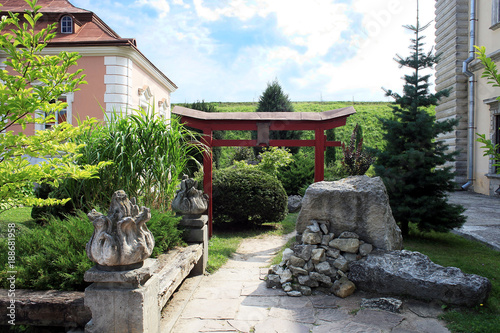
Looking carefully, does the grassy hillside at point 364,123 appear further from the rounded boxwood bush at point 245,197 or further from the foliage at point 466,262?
the foliage at point 466,262

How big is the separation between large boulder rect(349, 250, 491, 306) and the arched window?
11.2 m

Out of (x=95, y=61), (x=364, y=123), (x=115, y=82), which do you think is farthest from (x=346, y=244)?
(x=364, y=123)

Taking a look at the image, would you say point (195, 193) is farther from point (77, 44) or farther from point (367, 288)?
point (77, 44)

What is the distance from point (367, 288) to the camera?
3875 mm

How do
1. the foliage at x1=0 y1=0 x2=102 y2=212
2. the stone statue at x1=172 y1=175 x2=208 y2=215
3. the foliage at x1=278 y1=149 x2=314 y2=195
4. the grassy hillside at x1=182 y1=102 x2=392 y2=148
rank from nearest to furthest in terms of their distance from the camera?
the foliage at x1=0 y1=0 x2=102 y2=212 → the stone statue at x1=172 y1=175 x2=208 y2=215 → the foliage at x1=278 y1=149 x2=314 y2=195 → the grassy hillside at x1=182 y1=102 x2=392 y2=148

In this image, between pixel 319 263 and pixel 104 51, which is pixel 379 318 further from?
pixel 104 51

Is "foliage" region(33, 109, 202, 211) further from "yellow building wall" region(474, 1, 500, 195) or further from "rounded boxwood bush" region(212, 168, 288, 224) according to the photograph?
"yellow building wall" region(474, 1, 500, 195)

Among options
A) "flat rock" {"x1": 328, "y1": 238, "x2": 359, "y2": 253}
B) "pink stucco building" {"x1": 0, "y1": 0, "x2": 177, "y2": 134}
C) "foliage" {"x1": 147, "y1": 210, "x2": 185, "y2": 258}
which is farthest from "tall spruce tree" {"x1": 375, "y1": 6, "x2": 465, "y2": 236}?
"pink stucco building" {"x1": 0, "y1": 0, "x2": 177, "y2": 134}

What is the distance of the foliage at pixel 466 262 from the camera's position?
122 inches

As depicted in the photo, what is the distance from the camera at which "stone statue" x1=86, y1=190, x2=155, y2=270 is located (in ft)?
8.05

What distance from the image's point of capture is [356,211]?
4.32 metres

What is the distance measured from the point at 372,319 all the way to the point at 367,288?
0.65 metres

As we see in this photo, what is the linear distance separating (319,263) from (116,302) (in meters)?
2.41

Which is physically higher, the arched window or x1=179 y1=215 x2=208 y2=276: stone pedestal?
the arched window
